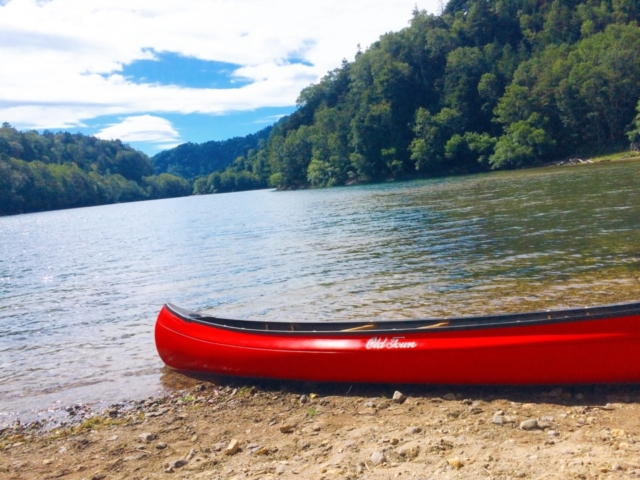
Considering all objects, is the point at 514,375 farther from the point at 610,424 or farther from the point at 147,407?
the point at 147,407

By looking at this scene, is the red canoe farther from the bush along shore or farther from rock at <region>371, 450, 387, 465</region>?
rock at <region>371, 450, 387, 465</region>

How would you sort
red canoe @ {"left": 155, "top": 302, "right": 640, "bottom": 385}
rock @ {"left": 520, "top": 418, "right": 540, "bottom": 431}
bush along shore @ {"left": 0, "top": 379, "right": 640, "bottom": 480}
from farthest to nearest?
red canoe @ {"left": 155, "top": 302, "right": 640, "bottom": 385}
rock @ {"left": 520, "top": 418, "right": 540, "bottom": 431}
bush along shore @ {"left": 0, "top": 379, "right": 640, "bottom": 480}

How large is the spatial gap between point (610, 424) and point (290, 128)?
18397cm

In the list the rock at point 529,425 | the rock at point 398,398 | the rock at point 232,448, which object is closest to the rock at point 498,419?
the rock at point 529,425

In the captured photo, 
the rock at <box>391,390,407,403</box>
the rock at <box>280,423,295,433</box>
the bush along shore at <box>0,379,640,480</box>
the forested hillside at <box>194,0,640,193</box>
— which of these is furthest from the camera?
the forested hillside at <box>194,0,640,193</box>

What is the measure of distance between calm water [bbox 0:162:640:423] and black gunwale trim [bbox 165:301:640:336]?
2032 millimetres

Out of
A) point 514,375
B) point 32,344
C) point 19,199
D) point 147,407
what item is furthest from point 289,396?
point 19,199

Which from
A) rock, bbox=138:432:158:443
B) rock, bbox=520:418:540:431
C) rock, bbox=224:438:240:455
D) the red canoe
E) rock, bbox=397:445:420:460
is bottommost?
rock, bbox=138:432:158:443

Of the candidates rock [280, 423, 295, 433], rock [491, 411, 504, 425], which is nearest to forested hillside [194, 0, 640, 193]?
rock [491, 411, 504, 425]

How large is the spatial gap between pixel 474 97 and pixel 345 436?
12674cm

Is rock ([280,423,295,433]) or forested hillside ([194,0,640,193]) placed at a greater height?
forested hillside ([194,0,640,193])

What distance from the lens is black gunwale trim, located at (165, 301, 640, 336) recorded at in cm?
666

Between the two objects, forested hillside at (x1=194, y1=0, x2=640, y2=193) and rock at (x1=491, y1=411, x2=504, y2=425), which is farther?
forested hillside at (x1=194, y1=0, x2=640, y2=193)

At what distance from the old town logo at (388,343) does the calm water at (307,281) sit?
4.32 meters
